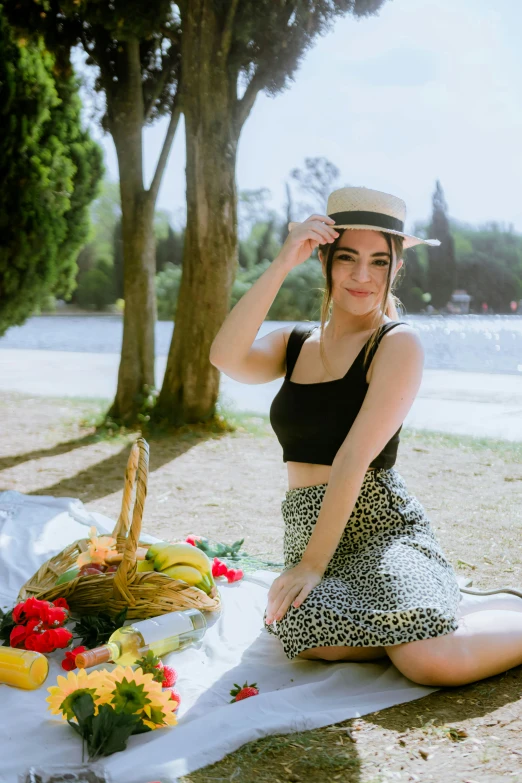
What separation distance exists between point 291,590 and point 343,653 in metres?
0.26

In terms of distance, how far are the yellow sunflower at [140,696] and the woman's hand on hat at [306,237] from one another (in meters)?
1.29

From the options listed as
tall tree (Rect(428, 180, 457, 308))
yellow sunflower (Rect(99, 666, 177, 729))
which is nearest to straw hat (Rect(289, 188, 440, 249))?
yellow sunflower (Rect(99, 666, 177, 729))

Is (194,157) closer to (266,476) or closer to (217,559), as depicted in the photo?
(266,476)

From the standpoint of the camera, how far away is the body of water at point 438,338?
38.1 ft

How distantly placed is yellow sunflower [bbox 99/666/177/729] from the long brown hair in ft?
3.77

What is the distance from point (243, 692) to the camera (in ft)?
6.48

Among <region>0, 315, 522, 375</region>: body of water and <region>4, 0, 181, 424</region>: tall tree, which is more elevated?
<region>4, 0, 181, 424</region>: tall tree

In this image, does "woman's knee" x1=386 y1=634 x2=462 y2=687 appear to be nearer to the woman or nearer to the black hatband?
the woman

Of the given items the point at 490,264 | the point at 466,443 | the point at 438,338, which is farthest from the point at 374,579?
the point at 490,264

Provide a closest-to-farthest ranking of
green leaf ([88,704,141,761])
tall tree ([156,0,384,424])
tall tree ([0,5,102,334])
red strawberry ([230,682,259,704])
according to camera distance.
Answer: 1. green leaf ([88,704,141,761])
2. red strawberry ([230,682,259,704])
3. tall tree ([156,0,384,424])
4. tall tree ([0,5,102,334])

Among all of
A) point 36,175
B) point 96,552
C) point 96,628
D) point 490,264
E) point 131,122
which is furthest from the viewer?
point 490,264

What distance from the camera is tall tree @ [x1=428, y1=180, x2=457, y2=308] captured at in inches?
609

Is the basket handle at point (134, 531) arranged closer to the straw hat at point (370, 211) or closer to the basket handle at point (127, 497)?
the basket handle at point (127, 497)

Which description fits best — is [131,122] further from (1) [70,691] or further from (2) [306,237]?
(1) [70,691]
